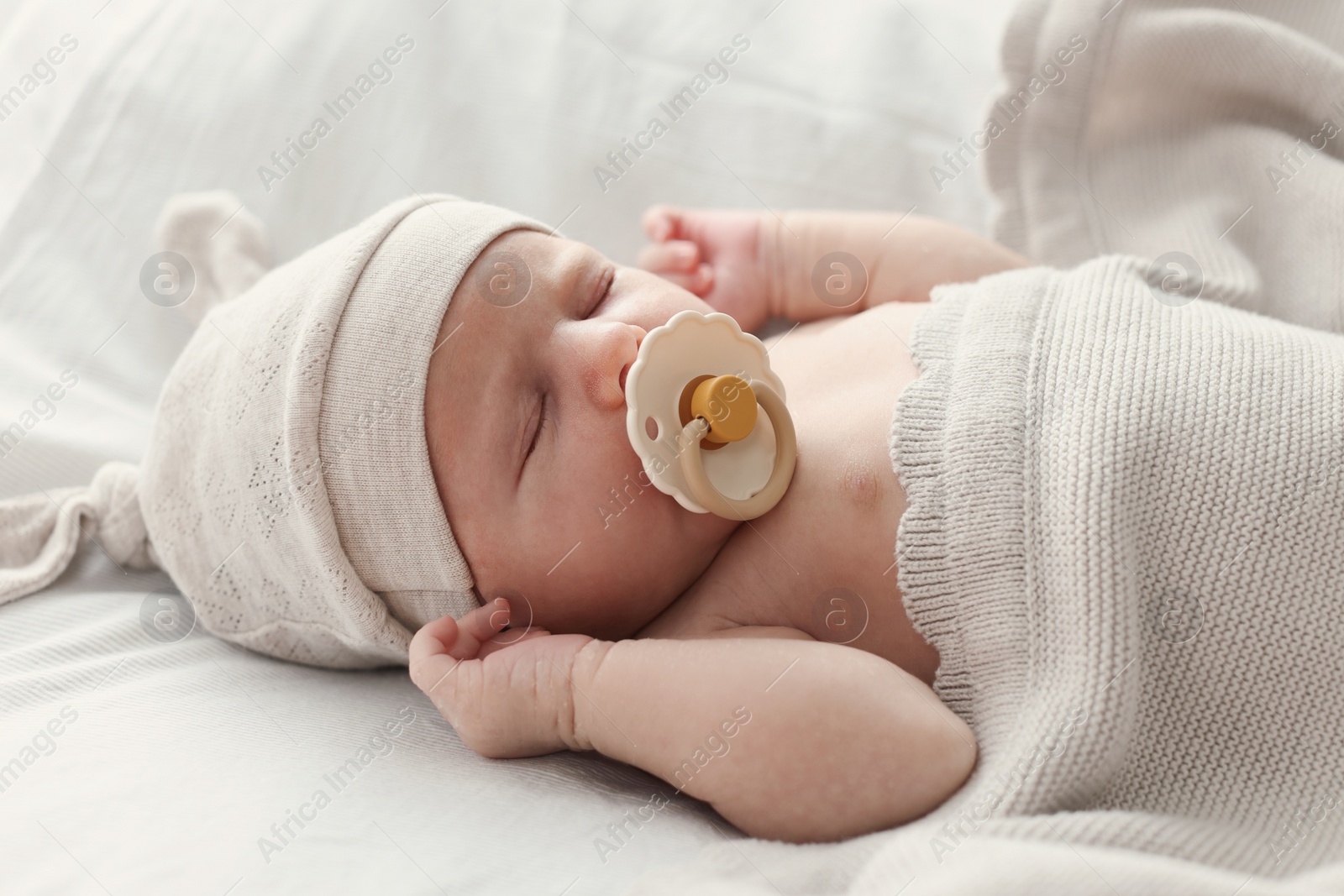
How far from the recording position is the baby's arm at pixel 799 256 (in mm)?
1800

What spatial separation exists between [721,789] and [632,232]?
1.25m

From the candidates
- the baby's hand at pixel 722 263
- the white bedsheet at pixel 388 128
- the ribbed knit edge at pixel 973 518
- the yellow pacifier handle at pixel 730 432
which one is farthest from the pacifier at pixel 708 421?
the white bedsheet at pixel 388 128

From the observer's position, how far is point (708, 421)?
1.34 m

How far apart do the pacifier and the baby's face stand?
0.13 feet

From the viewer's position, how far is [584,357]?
1.33 meters

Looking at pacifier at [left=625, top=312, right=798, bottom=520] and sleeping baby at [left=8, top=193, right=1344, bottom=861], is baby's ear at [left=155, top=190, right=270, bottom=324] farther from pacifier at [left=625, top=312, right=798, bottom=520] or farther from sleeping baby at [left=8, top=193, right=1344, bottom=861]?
pacifier at [left=625, top=312, right=798, bottom=520]

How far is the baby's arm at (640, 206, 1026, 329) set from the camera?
1.80 m

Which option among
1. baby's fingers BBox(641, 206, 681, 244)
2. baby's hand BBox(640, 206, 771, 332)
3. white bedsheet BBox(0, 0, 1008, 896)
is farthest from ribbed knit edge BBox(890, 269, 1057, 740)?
white bedsheet BBox(0, 0, 1008, 896)

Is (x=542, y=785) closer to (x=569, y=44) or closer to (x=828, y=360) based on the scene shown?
(x=828, y=360)

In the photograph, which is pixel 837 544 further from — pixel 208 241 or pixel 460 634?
pixel 208 241

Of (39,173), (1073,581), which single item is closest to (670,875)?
(1073,581)

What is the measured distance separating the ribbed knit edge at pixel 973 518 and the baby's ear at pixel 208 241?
4.28 feet

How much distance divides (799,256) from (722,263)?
0.15 m

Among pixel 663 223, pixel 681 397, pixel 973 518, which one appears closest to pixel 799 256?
pixel 663 223
